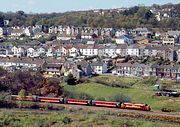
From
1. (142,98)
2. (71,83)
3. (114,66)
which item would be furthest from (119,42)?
(142,98)

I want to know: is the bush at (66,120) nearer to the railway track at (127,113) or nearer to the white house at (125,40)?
the railway track at (127,113)

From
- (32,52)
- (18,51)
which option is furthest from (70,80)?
(18,51)

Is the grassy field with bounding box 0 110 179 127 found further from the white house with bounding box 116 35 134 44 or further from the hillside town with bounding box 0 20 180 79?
the white house with bounding box 116 35 134 44

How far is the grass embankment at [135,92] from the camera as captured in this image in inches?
874

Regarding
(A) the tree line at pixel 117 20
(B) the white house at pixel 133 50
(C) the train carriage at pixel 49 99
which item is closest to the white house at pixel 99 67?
(B) the white house at pixel 133 50

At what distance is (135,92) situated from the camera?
25125 mm

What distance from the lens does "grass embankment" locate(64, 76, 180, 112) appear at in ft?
72.8

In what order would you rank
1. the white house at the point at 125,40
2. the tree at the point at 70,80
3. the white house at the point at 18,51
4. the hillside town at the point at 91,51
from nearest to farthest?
the tree at the point at 70,80 → the hillside town at the point at 91,51 → the white house at the point at 18,51 → the white house at the point at 125,40

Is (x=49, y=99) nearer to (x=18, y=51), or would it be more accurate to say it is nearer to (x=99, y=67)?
(x=99, y=67)

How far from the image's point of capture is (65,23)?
58031mm

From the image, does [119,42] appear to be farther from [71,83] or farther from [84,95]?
[84,95]

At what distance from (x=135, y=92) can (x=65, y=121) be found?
28.3 ft

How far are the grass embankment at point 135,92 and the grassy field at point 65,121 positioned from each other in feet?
13.4

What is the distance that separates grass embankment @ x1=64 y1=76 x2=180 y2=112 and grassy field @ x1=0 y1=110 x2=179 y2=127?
13.4ft
